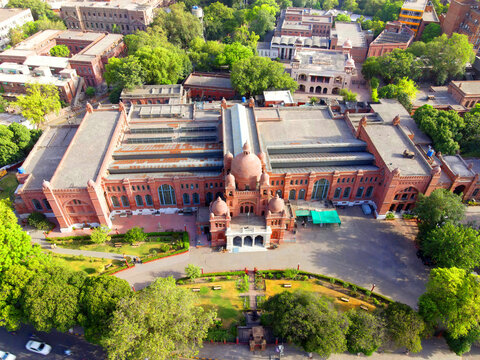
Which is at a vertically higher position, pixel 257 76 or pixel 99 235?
pixel 257 76

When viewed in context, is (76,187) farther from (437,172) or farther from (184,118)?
(437,172)

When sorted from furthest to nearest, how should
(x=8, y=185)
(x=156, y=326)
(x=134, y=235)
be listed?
1. (x=8, y=185)
2. (x=134, y=235)
3. (x=156, y=326)

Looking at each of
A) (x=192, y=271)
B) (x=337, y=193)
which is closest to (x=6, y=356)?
(x=192, y=271)

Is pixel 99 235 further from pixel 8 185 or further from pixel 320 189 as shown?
pixel 320 189

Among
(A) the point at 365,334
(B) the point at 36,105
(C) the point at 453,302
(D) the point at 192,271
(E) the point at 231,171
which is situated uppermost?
(E) the point at 231,171

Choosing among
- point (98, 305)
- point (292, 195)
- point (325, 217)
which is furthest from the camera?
point (292, 195)

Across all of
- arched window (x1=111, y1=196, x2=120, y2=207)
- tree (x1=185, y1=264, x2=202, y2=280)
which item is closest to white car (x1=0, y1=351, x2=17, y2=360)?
tree (x1=185, y1=264, x2=202, y2=280)

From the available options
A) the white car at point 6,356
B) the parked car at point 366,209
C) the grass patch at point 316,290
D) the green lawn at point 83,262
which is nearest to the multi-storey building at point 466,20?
the parked car at point 366,209

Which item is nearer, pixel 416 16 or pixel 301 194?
pixel 301 194
